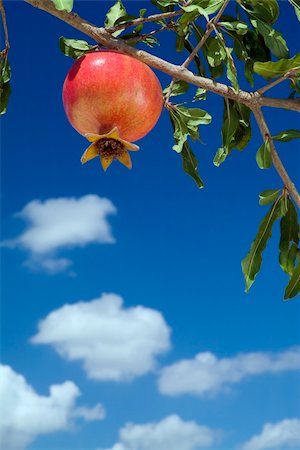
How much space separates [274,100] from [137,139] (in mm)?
831

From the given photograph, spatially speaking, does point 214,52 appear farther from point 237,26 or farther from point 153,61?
point 153,61

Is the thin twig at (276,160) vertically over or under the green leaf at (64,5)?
under

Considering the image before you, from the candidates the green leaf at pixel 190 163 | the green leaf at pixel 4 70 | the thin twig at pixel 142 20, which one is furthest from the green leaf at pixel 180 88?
the green leaf at pixel 4 70

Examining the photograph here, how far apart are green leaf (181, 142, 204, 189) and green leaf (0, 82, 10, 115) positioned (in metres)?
1.19

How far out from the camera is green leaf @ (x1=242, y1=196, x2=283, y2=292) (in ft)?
14.2

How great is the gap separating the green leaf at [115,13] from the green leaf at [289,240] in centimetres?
157

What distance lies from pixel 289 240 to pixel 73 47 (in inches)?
71.6

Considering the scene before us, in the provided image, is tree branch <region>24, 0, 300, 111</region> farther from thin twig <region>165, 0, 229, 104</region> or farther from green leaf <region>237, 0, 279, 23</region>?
green leaf <region>237, 0, 279, 23</region>

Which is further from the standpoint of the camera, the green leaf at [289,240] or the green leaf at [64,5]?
the green leaf at [289,240]

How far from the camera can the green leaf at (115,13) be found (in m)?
4.11

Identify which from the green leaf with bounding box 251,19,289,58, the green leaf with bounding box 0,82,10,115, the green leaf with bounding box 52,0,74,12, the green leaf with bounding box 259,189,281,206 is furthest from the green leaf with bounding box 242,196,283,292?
the green leaf with bounding box 0,82,10,115

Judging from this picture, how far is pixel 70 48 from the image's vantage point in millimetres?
4012

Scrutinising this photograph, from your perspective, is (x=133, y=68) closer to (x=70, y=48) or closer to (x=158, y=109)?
(x=158, y=109)

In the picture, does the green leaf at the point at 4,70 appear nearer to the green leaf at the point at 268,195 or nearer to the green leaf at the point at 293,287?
the green leaf at the point at 268,195
